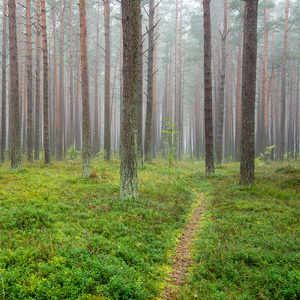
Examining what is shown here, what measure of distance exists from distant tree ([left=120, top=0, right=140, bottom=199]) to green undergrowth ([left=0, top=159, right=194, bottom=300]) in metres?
0.85

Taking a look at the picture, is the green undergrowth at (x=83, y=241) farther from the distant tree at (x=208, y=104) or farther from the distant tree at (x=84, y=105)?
the distant tree at (x=208, y=104)

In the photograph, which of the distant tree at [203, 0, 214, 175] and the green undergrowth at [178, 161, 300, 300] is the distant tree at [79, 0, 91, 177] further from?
the distant tree at [203, 0, 214, 175]

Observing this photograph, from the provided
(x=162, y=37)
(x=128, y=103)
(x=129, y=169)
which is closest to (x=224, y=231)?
(x=129, y=169)

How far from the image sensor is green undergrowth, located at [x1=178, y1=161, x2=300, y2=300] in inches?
134

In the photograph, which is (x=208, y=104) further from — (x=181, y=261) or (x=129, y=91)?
(x=181, y=261)

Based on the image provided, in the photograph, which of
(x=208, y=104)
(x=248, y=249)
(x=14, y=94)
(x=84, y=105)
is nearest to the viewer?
(x=248, y=249)

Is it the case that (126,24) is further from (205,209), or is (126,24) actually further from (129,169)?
(205,209)

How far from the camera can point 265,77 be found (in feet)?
78.9

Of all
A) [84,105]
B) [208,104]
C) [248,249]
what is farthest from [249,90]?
[84,105]

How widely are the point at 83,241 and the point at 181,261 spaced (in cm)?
187

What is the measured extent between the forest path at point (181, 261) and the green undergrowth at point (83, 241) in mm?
175

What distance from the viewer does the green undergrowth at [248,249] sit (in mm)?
3395

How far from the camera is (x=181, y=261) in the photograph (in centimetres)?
455

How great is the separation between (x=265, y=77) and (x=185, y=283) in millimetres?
24842
